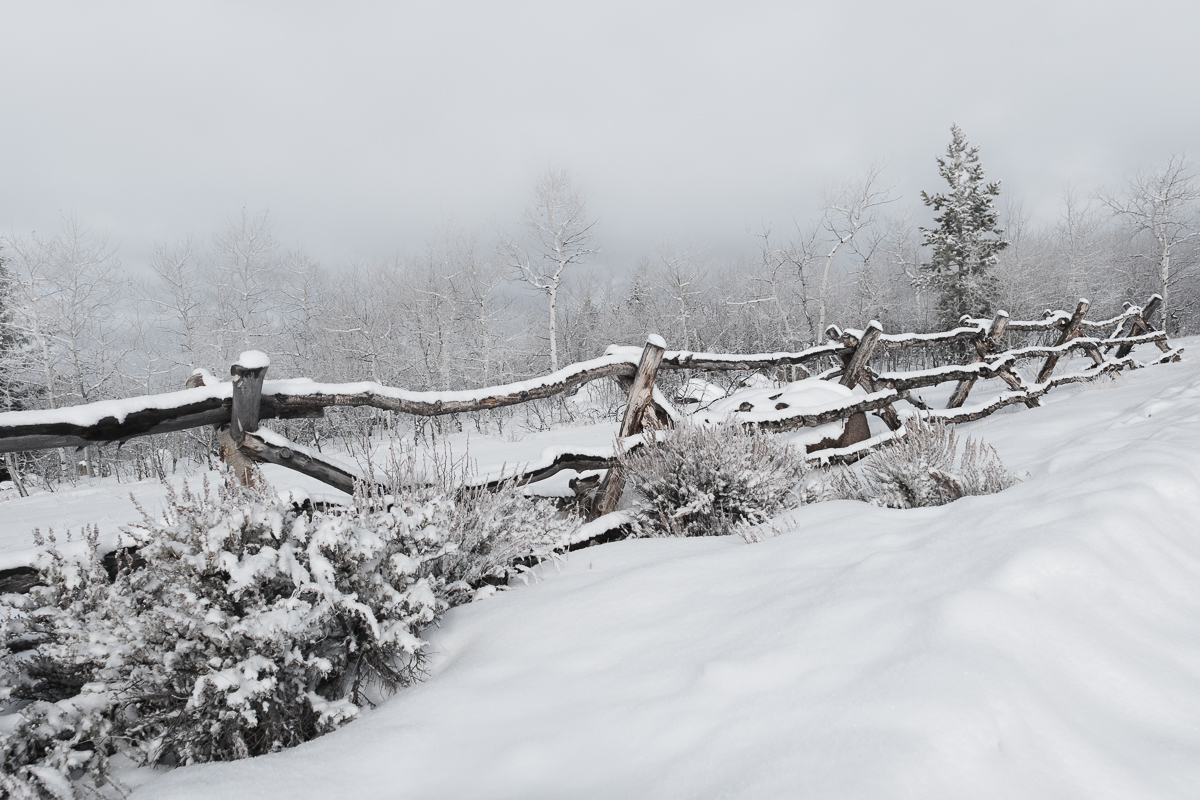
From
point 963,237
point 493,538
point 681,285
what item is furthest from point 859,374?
point 681,285

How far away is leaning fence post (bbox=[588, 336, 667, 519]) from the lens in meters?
3.61

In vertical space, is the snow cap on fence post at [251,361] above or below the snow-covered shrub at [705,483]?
above

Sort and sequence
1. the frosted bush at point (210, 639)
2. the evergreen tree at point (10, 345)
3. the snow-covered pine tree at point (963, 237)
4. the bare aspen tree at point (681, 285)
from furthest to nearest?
the bare aspen tree at point (681, 285)
the snow-covered pine tree at point (963, 237)
the evergreen tree at point (10, 345)
the frosted bush at point (210, 639)

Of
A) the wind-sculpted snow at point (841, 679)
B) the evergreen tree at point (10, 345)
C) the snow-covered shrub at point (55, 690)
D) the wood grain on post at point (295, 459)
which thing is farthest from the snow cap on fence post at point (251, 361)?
the evergreen tree at point (10, 345)

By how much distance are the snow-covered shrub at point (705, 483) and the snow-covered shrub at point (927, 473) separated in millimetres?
576

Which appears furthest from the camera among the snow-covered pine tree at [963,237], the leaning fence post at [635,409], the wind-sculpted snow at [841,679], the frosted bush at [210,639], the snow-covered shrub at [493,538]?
the snow-covered pine tree at [963,237]

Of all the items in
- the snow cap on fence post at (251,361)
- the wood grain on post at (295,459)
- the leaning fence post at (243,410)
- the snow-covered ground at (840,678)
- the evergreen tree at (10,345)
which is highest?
the evergreen tree at (10,345)

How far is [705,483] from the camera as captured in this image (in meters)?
3.32

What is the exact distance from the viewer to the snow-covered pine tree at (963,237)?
2352cm

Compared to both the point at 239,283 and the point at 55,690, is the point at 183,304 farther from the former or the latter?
the point at 55,690

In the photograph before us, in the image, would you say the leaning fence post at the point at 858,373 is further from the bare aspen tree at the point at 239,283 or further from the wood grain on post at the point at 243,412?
the bare aspen tree at the point at 239,283

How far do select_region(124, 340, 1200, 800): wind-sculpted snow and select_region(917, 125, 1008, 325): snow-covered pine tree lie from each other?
2579 centimetres

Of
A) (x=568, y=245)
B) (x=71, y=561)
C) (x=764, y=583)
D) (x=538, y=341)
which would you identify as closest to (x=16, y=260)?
(x=568, y=245)

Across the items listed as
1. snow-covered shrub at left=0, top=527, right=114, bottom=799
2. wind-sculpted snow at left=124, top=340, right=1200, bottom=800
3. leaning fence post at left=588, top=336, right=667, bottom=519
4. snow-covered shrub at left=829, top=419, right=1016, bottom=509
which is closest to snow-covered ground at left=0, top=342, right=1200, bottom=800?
wind-sculpted snow at left=124, top=340, right=1200, bottom=800
